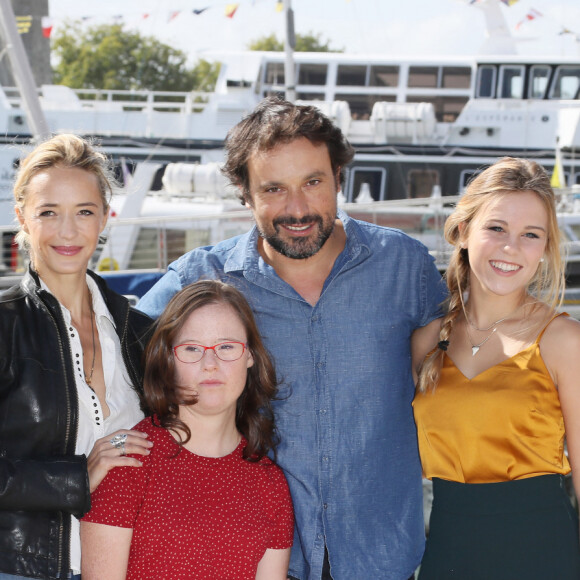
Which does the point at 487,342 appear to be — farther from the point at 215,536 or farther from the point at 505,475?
the point at 215,536

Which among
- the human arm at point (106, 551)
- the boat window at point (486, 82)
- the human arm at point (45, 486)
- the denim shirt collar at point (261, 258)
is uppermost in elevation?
the boat window at point (486, 82)

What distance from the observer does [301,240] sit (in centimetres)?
254

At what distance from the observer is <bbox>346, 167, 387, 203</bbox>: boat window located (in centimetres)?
1527

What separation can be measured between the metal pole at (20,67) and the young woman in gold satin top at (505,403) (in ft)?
24.1

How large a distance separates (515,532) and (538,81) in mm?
14999

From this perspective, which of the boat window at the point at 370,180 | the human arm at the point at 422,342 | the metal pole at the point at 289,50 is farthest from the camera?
the boat window at the point at 370,180

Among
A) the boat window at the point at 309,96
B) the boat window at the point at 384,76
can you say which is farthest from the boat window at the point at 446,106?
the boat window at the point at 309,96

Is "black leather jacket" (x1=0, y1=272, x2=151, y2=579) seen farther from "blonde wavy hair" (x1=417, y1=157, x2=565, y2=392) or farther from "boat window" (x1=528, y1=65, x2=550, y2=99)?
"boat window" (x1=528, y1=65, x2=550, y2=99)

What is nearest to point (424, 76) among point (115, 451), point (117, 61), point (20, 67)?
point (20, 67)

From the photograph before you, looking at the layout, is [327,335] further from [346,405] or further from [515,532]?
[515,532]

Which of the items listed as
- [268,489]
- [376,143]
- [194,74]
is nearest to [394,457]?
[268,489]

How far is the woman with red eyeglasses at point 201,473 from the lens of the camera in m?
1.94

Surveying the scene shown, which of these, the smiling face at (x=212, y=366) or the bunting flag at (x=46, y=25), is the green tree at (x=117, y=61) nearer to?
the bunting flag at (x=46, y=25)

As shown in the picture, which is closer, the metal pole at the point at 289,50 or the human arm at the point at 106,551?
the human arm at the point at 106,551
